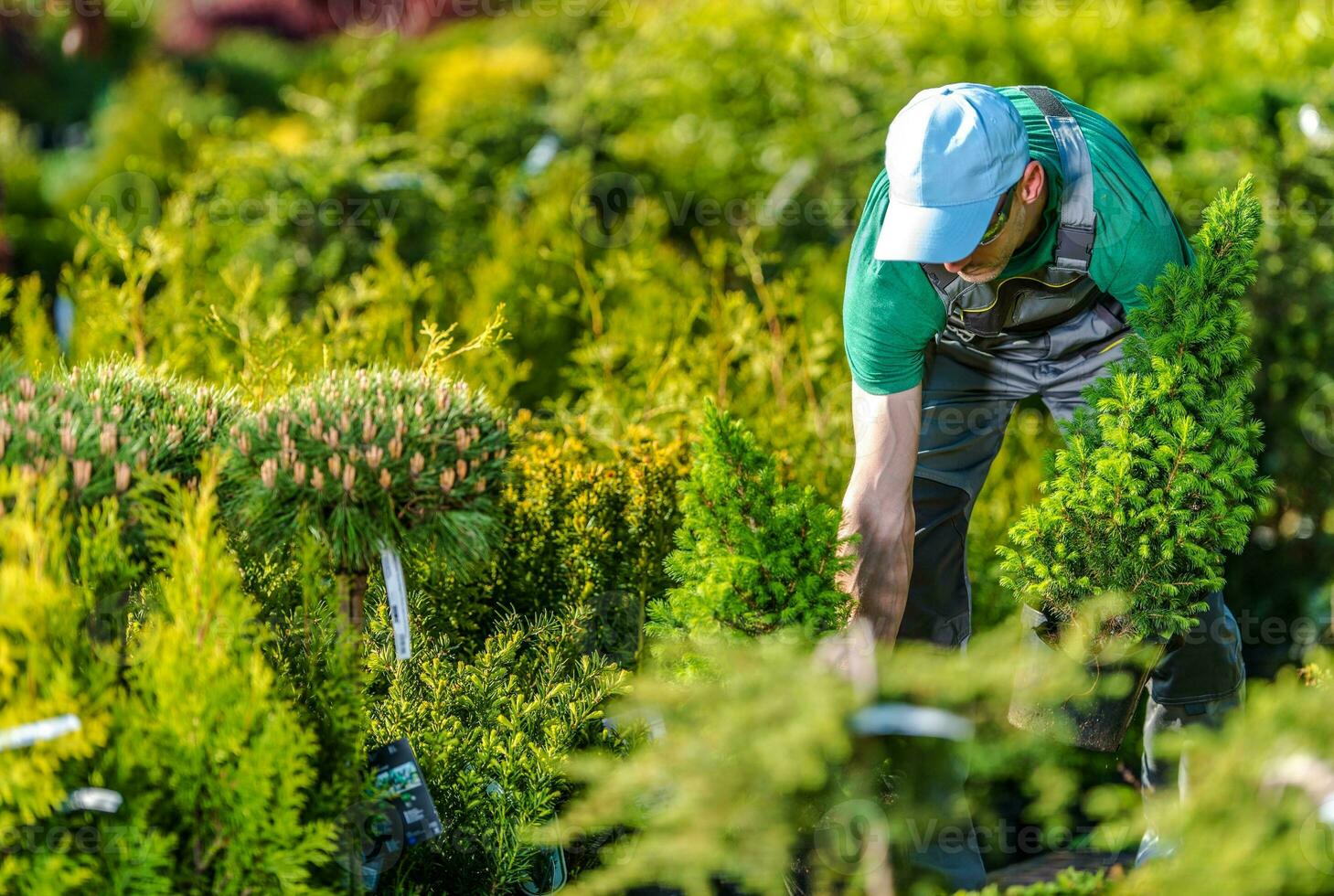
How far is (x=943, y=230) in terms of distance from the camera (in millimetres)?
2242

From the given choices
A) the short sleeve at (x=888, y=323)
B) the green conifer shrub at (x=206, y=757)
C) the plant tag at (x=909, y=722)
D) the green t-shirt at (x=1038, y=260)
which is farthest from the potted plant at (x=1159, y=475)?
the green conifer shrub at (x=206, y=757)

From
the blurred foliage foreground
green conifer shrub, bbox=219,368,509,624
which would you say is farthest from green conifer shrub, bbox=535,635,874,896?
green conifer shrub, bbox=219,368,509,624

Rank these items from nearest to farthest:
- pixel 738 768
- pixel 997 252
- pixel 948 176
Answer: pixel 738 768 < pixel 948 176 < pixel 997 252

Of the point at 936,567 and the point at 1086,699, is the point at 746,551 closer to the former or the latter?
the point at 1086,699

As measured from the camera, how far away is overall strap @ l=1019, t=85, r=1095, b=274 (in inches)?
95.3

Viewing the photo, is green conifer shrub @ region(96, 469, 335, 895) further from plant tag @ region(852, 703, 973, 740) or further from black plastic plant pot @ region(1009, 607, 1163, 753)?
black plastic plant pot @ region(1009, 607, 1163, 753)

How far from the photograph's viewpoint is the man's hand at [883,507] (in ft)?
8.13

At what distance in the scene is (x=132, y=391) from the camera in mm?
2148

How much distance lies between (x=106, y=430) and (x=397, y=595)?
0.53 meters

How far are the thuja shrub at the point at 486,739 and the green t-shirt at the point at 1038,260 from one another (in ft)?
2.75

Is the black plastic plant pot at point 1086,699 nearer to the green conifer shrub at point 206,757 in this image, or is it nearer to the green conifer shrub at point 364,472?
the green conifer shrub at point 364,472

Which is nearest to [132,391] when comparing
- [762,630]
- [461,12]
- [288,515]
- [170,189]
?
[288,515]

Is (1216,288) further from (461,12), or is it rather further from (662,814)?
(461,12)

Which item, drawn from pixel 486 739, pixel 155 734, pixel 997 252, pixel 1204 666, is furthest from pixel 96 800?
pixel 1204 666
